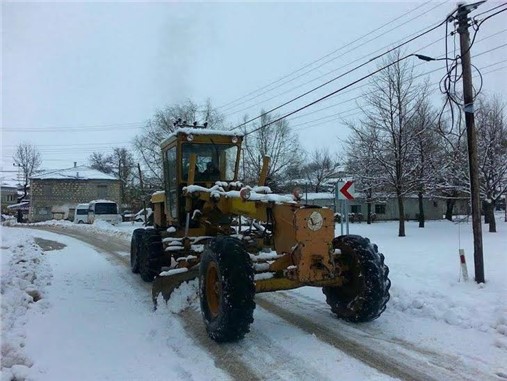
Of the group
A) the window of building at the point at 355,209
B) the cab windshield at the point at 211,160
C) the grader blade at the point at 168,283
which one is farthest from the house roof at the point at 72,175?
the grader blade at the point at 168,283

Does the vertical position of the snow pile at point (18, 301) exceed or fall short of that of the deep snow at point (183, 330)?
it exceeds it

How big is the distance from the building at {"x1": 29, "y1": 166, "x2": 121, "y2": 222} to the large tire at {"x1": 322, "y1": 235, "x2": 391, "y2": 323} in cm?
5179

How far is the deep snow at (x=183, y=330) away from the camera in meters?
4.70

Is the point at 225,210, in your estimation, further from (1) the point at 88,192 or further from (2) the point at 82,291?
(1) the point at 88,192

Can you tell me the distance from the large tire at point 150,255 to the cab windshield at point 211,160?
73.7 inches

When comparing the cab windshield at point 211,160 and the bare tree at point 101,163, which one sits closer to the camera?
the cab windshield at point 211,160

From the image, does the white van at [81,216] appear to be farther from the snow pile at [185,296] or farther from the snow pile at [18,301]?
the snow pile at [185,296]

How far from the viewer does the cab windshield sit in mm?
8875

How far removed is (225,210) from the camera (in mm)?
7637

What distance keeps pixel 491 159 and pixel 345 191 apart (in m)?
15.9

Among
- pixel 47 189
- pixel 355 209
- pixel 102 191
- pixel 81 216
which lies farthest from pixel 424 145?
pixel 47 189

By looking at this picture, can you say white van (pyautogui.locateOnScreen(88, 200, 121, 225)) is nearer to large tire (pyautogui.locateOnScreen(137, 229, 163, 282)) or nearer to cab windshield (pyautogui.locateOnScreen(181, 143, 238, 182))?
large tire (pyautogui.locateOnScreen(137, 229, 163, 282))

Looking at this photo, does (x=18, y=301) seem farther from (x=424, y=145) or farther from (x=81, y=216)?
(x=81, y=216)

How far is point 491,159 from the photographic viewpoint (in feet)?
78.8
